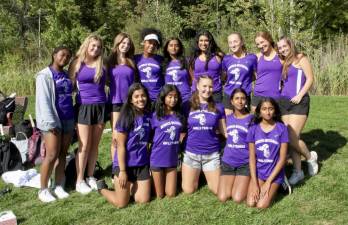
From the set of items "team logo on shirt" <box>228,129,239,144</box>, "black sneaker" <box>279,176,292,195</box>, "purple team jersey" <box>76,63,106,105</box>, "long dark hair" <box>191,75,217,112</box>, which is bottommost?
"black sneaker" <box>279,176,292,195</box>

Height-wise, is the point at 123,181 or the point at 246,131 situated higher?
the point at 246,131

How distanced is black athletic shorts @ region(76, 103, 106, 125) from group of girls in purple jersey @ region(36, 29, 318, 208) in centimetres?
1

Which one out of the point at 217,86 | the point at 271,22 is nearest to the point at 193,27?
the point at 271,22

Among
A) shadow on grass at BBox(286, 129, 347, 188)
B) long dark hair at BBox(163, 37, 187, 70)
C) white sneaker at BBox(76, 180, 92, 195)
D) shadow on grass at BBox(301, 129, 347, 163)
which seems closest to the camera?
white sneaker at BBox(76, 180, 92, 195)

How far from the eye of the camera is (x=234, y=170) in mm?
5293

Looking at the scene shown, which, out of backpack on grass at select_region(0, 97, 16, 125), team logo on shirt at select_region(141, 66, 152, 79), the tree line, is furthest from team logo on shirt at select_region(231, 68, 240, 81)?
the tree line

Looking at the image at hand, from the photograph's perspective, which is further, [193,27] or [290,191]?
[193,27]

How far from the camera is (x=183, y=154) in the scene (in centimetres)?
569

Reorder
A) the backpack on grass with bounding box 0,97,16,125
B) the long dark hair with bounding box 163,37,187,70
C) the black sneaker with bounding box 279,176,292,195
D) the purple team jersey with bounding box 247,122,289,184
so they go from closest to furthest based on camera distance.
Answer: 1. the purple team jersey with bounding box 247,122,289,184
2. the black sneaker with bounding box 279,176,292,195
3. the long dark hair with bounding box 163,37,187,70
4. the backpack on grass with bounding box 0,97,16,125

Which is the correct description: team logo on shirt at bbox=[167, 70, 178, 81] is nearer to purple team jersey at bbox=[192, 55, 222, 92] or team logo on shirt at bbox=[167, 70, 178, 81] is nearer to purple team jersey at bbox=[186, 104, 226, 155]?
purple team jersey at bbox=[192, 55, 222, 92]

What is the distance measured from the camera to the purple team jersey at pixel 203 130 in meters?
5.39

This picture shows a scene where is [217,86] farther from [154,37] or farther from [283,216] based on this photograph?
[283,216]

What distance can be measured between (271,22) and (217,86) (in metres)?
9.75

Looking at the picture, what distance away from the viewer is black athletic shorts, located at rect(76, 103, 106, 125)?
533 cm
